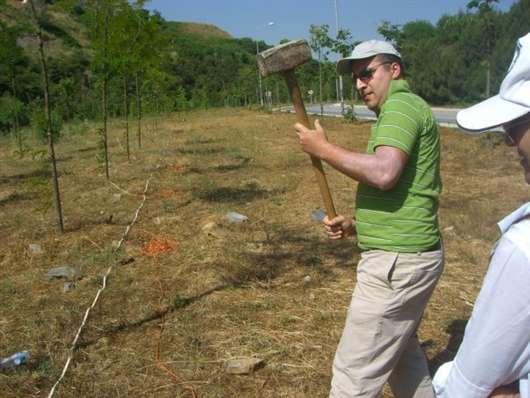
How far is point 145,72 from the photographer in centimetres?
1333

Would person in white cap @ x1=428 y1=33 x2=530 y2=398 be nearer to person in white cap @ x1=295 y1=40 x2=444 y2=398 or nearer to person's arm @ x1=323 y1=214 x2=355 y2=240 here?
person in white cap @ x1=295 y1=40 x2=444 y2=398

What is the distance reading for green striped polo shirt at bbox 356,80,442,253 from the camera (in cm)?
214

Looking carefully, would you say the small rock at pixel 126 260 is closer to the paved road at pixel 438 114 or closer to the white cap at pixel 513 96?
the white cap at pixel 513 96

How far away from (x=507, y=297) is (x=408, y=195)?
1.14 meters

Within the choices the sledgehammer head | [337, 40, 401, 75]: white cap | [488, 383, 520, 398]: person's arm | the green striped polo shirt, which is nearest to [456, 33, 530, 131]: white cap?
[488, 383, 520, 398]: person's arm

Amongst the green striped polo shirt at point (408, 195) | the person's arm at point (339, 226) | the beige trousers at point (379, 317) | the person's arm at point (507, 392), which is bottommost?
the beige trousers at point (379, 317)

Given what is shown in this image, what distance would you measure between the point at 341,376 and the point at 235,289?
246 cm

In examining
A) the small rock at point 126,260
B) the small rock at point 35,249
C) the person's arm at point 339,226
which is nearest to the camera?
the person's arm at point 339,226

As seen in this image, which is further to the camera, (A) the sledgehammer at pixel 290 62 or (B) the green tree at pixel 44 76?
(B) the green tree at pixel 44 76

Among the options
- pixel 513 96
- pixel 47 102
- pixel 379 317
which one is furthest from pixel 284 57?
pixel 47 102

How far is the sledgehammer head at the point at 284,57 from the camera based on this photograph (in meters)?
2.47

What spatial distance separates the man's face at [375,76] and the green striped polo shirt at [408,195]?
0.13ft

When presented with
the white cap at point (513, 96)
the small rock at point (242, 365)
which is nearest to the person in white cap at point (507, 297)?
the white cap at point (513, 96)

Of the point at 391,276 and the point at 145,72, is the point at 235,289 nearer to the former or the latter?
the point at 391,276
